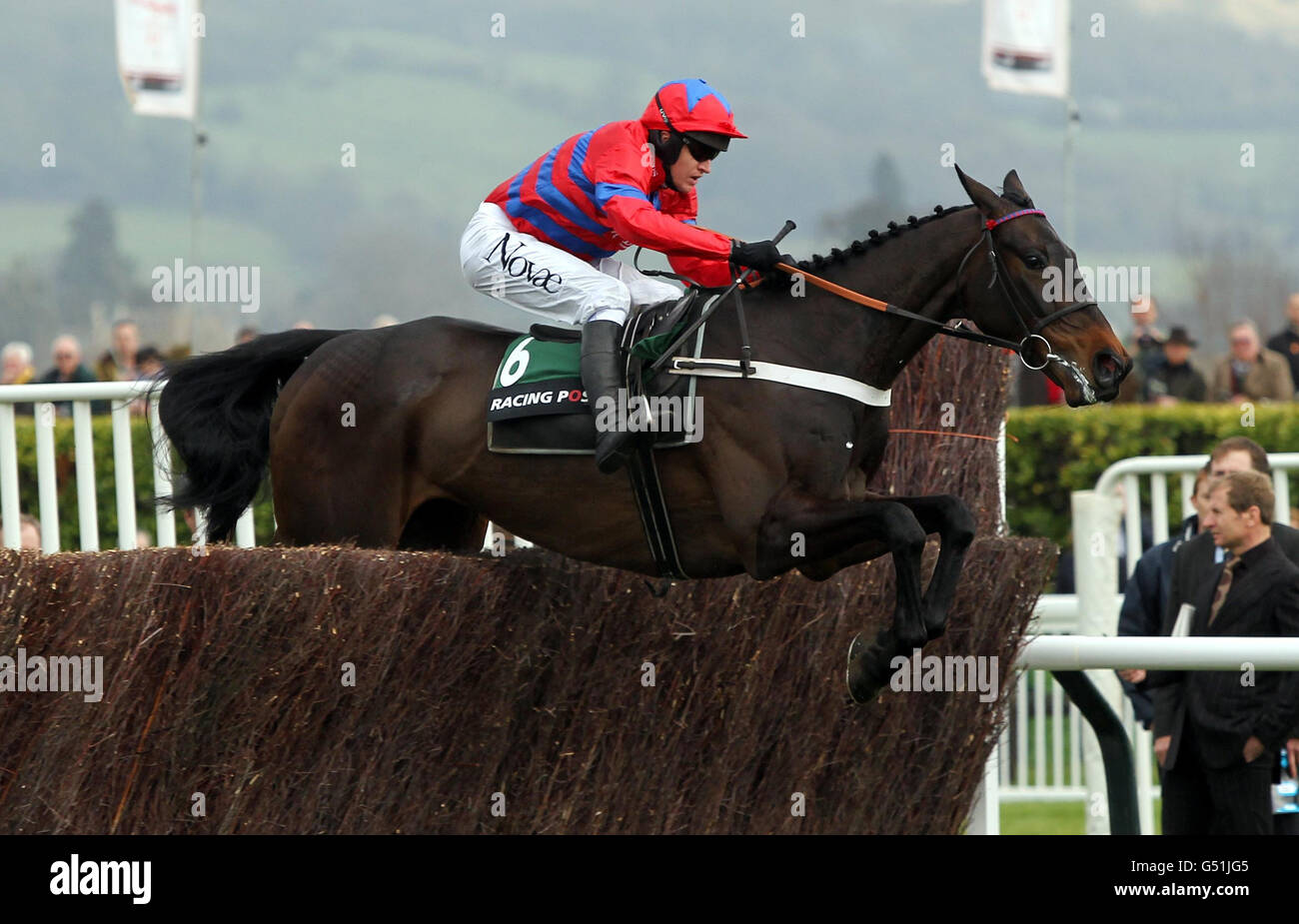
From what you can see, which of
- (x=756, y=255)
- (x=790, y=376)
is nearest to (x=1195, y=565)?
(x=790, y=376)

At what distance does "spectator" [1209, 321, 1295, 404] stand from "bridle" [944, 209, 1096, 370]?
7.57 meters

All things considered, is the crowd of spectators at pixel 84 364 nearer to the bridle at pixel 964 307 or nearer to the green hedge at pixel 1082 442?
the green hedge at pixel 1082 442

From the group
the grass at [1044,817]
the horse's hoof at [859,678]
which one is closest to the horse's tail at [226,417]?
the horse's hoof at [859,678]

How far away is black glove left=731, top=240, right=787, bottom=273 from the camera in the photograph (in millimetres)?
4766

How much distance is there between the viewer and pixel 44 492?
609 cm

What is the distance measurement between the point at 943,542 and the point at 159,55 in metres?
9.89

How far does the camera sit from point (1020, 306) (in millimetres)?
4602

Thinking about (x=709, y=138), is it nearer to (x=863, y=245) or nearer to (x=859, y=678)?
(x=863, y=245)

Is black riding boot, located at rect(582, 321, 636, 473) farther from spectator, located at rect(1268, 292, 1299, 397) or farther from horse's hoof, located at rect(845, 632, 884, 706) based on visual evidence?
spectator, located at rect(1268, 292, 1299, 397)

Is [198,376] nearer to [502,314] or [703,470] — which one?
[703,470]

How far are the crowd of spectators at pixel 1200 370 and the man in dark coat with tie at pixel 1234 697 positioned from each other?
5826mm

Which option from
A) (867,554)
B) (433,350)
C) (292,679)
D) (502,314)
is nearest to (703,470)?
(867,554)

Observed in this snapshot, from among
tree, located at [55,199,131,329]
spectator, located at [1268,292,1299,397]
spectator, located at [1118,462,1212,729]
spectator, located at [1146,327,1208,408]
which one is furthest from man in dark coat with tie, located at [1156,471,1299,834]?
tree, located at [55,199,131,329]
